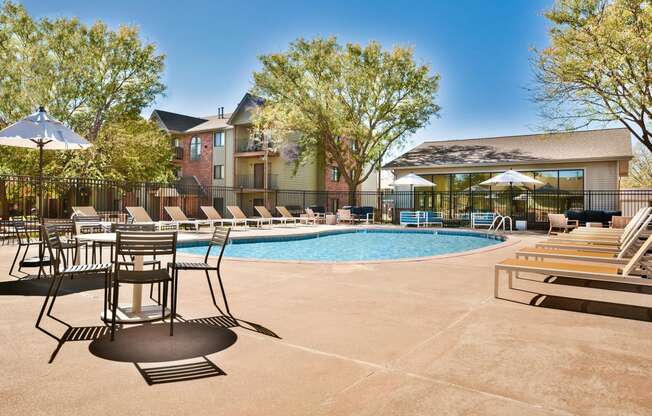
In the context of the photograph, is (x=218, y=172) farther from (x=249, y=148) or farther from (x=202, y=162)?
(x=249, y=148)

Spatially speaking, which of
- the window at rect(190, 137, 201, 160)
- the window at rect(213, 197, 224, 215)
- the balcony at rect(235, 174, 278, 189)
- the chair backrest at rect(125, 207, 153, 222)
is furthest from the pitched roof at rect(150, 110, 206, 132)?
the chair backrest at rect(125, 207, 153, 222)

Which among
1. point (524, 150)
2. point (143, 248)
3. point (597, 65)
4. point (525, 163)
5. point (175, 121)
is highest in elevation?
point (175, 121)

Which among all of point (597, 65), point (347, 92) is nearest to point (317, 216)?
point (347, 92)

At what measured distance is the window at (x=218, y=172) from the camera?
1287 inches

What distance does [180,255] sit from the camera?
8570 millimetres

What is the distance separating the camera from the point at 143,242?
148 inches

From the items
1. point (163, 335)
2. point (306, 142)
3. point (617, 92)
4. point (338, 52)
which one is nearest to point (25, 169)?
point (306, 142)

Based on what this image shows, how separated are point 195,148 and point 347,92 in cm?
1463

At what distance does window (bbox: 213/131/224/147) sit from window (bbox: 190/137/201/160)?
1.72 m

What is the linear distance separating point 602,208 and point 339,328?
67.0 ft

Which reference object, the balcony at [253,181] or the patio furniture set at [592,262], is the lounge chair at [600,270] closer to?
the patio furniture set at [592,262]

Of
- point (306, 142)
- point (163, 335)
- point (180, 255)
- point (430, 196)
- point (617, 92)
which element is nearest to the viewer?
point (163, 335)

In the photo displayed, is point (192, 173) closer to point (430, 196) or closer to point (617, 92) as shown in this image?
point (430, 196)

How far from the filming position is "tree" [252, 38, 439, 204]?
24625mm
